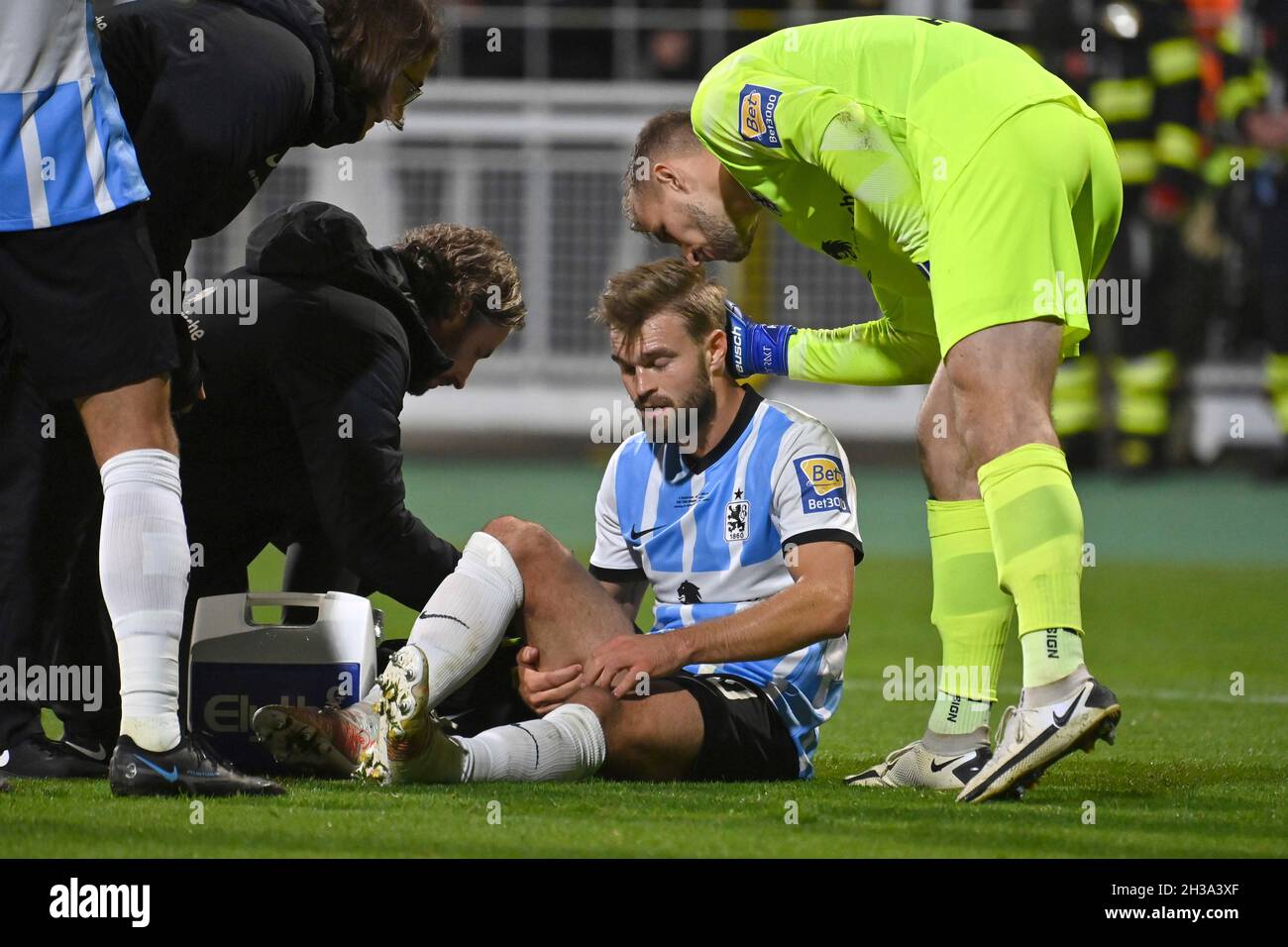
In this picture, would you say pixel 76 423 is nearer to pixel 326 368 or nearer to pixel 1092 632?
pixel 326 368

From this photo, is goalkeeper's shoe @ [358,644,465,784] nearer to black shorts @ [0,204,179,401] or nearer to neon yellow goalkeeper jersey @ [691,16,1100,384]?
black shorts @ [0,204,179,401]

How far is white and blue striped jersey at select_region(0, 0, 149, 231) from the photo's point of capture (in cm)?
333

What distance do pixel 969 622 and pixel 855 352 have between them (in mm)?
683

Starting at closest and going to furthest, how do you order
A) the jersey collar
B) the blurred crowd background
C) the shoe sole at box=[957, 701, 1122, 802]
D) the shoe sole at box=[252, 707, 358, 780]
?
the shoe sole at box=[957, 701, 1122, 802] < the shoe sole at box=[252, 707, 358, 780] < the jersey collar < the blurred crowd background

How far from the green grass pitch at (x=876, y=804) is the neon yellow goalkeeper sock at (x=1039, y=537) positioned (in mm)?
370

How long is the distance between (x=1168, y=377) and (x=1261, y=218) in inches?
46.1

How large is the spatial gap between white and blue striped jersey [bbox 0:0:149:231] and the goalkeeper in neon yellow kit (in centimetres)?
120

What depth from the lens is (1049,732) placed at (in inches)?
126

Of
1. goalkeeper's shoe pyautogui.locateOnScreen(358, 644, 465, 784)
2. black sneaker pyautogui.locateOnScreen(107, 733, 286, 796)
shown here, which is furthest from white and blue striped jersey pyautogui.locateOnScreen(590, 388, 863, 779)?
black sneaker pyautogui.locateOnScreen(107, 733, 286, 796)

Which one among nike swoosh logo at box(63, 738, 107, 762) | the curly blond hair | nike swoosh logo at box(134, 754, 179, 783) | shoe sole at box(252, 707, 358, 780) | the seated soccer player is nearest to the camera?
nike swoosh logo at box(134, 754, 179, 783)

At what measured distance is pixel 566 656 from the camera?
3787 mm

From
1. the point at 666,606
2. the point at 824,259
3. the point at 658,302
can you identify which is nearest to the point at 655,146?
the point at 658,302

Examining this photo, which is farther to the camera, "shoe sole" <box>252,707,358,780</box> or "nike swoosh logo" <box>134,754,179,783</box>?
"shoe sole" <box>252,707,358,780</box>

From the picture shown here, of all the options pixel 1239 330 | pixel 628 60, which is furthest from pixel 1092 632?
pixel 628 60
